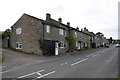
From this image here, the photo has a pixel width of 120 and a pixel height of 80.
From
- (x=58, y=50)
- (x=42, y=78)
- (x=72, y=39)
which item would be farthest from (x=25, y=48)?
(x=42, y=78)

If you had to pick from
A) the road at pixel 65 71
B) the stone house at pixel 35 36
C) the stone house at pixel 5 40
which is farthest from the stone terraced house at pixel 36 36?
the road at pixel 65 71

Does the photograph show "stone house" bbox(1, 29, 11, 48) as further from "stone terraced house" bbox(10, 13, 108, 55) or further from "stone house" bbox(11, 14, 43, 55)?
"stone house" bbox(11, 14, 43, 55)

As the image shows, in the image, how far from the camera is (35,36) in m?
28.1

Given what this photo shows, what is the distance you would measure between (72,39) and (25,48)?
1441 cm

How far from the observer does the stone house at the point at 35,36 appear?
2765 centimetres

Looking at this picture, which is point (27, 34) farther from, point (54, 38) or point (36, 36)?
point (54, 38)

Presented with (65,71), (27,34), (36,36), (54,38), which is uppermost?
(27,34)

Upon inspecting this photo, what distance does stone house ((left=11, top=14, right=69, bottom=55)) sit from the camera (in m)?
27.6

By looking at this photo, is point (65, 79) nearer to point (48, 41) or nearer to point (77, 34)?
point (48, 41)

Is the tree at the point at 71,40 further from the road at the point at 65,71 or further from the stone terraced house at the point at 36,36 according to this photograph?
the road at the point at 65,71

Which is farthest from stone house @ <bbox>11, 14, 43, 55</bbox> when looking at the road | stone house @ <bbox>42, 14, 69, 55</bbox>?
the road

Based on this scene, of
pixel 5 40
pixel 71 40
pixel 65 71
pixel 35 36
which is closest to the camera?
pixel 65 71

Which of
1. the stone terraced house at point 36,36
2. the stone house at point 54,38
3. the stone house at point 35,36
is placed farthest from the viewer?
the stone house at point 54,38

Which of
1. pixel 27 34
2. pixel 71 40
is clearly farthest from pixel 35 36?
pixel 71 40
